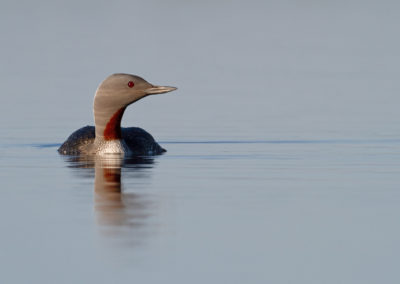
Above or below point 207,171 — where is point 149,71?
above

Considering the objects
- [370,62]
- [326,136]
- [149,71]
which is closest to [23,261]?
[326,136]

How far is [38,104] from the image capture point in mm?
20828

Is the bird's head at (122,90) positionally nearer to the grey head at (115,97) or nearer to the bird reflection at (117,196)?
the grey head at (115,97)

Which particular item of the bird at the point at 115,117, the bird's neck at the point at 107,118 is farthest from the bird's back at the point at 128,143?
the bird's neck at the point at 107,118

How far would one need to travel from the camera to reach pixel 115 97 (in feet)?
47.6

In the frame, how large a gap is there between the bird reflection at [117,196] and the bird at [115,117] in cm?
37

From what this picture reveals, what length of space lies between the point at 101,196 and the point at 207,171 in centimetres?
207

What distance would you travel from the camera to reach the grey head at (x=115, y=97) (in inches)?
571

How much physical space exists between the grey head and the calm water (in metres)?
0.71

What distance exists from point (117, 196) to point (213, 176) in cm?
163

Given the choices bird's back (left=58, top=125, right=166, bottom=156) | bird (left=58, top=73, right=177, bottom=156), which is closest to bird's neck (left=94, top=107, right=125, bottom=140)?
bird (left=58, top=73, right=177, bottom=156)

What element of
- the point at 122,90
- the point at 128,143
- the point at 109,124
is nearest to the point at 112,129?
the point at 109,124

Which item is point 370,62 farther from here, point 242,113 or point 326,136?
point 326,136

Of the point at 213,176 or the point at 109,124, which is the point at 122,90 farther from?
the point at 213,176
